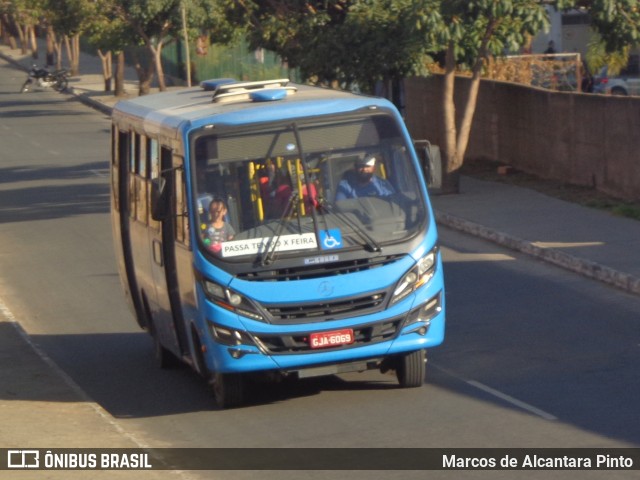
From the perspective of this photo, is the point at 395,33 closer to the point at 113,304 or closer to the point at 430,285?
the point at 113,304

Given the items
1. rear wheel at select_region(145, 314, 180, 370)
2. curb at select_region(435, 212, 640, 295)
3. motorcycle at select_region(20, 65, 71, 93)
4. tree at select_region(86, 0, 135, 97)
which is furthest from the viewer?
motorcycle at select_region(20, 65, 71, 93)

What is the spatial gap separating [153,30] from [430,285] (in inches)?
1359

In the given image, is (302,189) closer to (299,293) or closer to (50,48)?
(299,293)

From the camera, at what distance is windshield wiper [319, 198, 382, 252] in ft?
31.4

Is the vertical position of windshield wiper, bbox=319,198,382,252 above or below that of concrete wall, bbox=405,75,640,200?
above

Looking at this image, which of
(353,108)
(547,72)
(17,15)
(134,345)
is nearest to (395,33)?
(547,72)

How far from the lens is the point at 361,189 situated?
991cm

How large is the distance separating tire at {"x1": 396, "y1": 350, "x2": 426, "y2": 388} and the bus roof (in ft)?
6.61

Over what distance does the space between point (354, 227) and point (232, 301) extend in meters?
1.10

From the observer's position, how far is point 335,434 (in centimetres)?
898

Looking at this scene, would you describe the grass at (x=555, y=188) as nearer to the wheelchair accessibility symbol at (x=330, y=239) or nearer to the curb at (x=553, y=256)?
the curb at (x=553, y=256)

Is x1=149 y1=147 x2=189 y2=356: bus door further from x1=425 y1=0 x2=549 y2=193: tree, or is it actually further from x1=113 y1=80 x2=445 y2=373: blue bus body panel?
x1=425 y1=0 x2=549 y2=193: tree

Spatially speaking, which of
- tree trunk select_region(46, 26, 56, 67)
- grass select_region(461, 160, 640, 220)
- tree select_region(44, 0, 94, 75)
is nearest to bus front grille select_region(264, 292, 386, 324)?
grass select_region(461, 160, 640, 220)

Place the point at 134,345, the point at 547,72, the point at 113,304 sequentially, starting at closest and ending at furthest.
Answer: the point at 134,345, the point at 113,304, the point at 547,72
